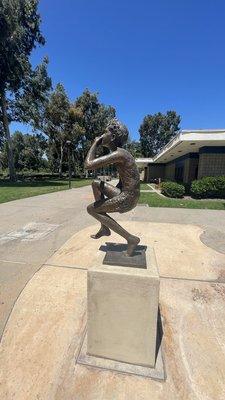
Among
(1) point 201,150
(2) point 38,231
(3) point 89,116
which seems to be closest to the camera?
(2) point 38,231

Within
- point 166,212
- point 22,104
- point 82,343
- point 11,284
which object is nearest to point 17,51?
point 22,104

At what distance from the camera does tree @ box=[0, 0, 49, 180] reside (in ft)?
65.6

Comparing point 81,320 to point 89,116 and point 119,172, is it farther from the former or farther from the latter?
point 89,116

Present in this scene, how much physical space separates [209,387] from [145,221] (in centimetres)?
586

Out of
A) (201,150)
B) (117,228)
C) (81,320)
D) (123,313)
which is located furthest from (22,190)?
(123,313)

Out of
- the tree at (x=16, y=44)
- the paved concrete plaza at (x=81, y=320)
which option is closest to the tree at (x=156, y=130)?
the tree at (x=16, y=44)

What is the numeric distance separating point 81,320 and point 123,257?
99cm

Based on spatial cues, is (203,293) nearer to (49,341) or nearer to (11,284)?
(49,341)

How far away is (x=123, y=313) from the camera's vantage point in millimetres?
2469

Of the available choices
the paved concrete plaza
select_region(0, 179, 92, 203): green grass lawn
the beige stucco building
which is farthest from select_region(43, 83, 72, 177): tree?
the paved concrete plaza

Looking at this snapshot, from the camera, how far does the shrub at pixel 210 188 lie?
47.6ft

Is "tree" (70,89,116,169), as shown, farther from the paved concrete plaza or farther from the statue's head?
the statue's head

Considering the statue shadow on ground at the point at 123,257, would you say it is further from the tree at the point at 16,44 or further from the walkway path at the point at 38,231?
the tree at the point at 16,44

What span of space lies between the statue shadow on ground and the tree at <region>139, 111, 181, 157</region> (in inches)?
2243
